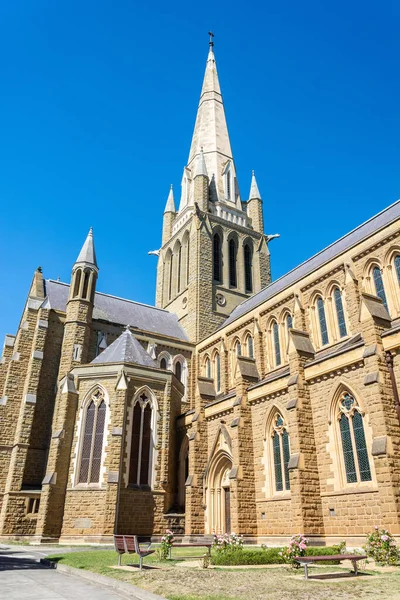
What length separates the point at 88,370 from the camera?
23.7 m

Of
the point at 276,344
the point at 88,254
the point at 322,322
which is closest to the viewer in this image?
the point at 322,322

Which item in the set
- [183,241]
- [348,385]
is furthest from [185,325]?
[348,385]

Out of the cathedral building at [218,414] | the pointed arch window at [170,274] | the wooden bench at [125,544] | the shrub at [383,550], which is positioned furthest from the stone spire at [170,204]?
the shrub at [383,550]

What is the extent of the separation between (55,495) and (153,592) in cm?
1492

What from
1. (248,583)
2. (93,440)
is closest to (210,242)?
(93,440)

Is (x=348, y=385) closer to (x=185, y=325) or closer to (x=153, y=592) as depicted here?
(x=153, y=592)

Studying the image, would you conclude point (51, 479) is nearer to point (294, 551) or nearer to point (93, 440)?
point (93, 440)

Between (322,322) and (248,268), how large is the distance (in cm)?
1840

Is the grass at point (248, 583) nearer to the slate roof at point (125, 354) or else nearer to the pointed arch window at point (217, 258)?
the slate roof at point (125, 354)

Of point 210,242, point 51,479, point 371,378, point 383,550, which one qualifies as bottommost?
point 383,550

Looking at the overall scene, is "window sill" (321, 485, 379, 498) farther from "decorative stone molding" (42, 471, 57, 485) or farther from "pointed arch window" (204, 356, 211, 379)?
"pointed arch window" (204, 356, 211, 379)

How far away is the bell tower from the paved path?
24.2m

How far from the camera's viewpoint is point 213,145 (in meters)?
47.3

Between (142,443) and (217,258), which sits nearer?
(142,443)
